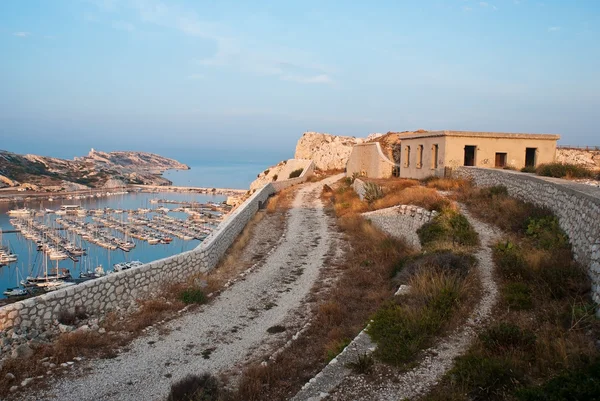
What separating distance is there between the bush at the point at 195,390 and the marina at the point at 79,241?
31149 mm

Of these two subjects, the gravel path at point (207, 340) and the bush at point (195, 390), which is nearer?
the bush at point (195, 390)

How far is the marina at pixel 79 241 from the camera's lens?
46.4 metres

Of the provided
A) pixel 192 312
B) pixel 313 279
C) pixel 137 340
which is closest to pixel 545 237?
pixel 313 279

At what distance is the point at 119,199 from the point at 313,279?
127 metres

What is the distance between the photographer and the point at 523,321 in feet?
20.2

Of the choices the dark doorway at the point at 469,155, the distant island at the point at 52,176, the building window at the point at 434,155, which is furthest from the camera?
the distant island at the point at 52,176

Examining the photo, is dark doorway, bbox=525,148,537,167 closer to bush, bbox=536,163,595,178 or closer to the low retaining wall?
bush, bbox=536,163,595,178

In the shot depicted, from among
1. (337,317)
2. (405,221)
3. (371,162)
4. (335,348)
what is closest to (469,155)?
(371,162)

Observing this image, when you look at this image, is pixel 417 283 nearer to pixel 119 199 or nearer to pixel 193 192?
pixel 119 199

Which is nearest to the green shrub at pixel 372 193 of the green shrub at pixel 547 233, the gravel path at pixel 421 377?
the green shrub at pixel 547 233

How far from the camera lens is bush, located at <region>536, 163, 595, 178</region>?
1347cm

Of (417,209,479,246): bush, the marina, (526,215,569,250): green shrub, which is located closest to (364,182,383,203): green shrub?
(417,209,479,246): bush

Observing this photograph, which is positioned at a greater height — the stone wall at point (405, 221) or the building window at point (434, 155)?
the building window at point (434, 155)

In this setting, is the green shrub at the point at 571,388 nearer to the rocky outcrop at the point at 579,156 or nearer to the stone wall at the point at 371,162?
the rocky outcrop at the point at 579,156
